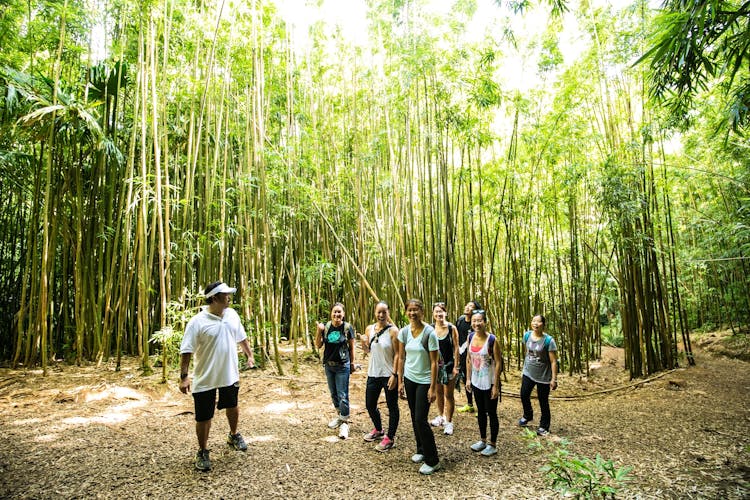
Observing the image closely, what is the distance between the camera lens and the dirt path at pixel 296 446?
214 centimetres

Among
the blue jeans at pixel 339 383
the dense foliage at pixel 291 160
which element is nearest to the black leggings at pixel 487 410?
the blue jeans at pixel 339 383

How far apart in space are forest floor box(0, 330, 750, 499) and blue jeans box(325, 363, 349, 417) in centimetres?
24

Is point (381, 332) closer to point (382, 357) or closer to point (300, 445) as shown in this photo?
point (382, 357)

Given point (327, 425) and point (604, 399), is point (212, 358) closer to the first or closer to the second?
point (327, 425)

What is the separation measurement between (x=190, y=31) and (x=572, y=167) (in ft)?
16.4

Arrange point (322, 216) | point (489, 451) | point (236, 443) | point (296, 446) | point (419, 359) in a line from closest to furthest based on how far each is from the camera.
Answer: point (419, 359) → point (236, 443) → point (489, 451) → point (296, 446) → point (322, 216)

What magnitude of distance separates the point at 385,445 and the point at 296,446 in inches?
25.4

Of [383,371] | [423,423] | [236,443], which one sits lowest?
[236,443]

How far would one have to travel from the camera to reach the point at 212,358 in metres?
2.26

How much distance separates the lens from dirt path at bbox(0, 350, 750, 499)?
2141mm

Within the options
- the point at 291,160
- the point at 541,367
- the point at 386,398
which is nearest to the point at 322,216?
the point at 291,160

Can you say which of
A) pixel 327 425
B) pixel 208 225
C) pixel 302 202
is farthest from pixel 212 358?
pixel 302 202

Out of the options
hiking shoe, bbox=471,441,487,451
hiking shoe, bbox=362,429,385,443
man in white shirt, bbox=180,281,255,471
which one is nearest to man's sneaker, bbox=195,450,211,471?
man in white shirt, bbox=180,281,255,471

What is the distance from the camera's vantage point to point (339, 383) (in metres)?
3.05
